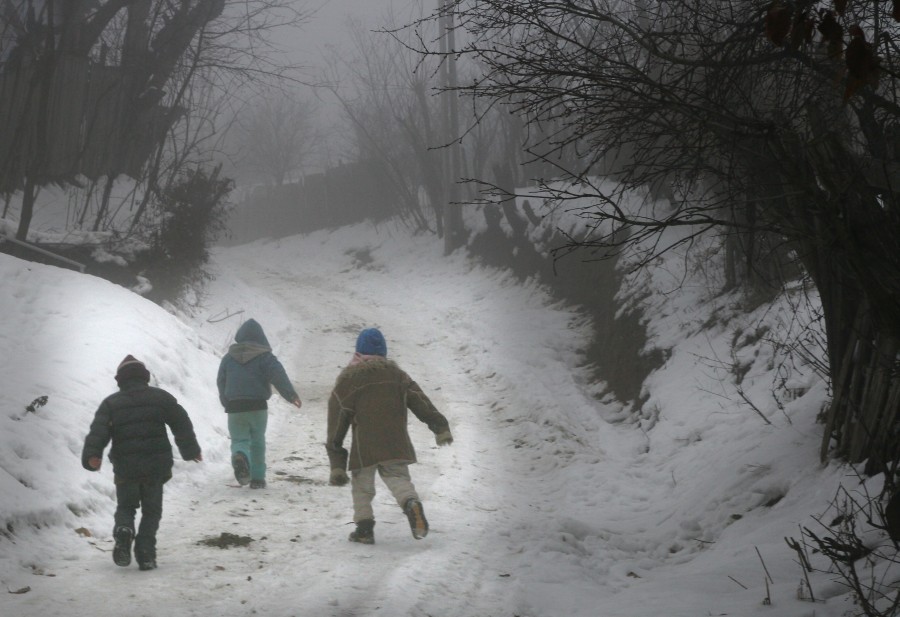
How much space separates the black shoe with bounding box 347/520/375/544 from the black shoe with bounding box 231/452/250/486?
2308 millimetres

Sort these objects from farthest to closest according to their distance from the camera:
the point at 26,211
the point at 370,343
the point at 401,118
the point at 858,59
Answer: the point at 401,118, the point at 26,211, the point at 370,343, the point at 858,59

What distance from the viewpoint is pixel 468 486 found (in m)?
9.01

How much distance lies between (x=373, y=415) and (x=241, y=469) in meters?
2.21

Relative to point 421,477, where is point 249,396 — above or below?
above

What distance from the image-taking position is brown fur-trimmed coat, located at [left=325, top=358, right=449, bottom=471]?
709 cm

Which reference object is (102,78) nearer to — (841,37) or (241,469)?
(241,469)

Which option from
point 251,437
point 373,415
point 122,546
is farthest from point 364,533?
point 251,437

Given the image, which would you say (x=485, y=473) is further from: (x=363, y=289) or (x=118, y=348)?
(x=363, y=289)

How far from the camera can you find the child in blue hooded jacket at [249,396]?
8.69 metres

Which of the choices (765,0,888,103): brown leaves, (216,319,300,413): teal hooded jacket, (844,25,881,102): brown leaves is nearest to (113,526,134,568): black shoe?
(216,319,300,413): teal hooded jacket

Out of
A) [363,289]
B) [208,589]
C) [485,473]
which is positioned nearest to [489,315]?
[363,289]

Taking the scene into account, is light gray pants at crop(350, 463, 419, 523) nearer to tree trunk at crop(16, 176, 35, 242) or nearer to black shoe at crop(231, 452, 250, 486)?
black shoe at crop(231, 452, 250, 486)

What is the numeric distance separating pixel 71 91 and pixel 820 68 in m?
13.8

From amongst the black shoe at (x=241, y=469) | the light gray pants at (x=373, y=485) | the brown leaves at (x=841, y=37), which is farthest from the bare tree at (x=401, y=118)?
the brown leaves at (x=841, y=37)
